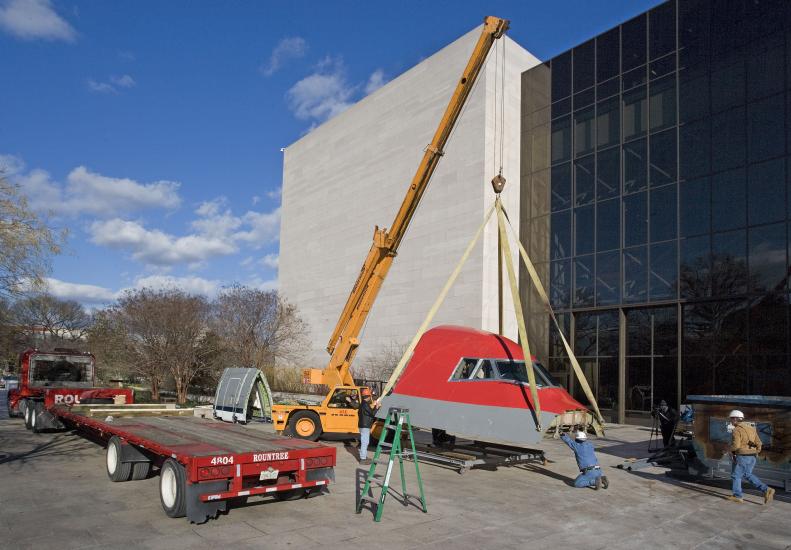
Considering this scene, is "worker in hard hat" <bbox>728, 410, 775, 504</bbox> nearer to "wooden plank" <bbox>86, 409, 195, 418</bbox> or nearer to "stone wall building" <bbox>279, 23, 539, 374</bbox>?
"wooden plank" <bbox>86, 409, 195, 418</bbox>

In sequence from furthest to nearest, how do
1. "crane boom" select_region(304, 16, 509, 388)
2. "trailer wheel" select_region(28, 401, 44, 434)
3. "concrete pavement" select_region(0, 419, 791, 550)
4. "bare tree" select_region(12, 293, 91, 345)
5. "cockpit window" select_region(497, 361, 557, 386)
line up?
"bare tree" select_region(12, 293, 91, 345) < "trailer wheel" select_region(28, 401, 44, 434) < "crane boom" select_region(304, 16, 509, 388) < "cockpit window" select_region(497, 361, 557, 386) < "concrete pavement" select_region(0, 419, 791, 550)

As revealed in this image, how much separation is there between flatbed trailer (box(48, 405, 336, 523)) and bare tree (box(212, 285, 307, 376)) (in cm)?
2353

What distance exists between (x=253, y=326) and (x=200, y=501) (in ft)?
96.8

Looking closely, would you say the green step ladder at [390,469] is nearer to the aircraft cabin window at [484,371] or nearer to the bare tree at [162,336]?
the aircraft cabin window at [484,371]

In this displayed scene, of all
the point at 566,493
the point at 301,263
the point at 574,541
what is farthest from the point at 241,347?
the point at 574,541

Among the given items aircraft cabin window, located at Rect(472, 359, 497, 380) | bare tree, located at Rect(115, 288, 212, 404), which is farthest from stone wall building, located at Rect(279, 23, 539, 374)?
aircraft cabin window, located at Rect(472, 359, 497, 380)

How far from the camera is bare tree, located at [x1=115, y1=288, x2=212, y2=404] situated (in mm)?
33281

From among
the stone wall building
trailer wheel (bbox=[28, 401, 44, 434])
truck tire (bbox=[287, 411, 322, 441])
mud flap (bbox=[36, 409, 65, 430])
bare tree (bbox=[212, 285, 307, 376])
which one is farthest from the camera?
bare tree (bbox=[212, 285, 307, 376])

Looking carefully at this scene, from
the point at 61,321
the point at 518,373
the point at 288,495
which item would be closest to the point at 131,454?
the point at 288,495

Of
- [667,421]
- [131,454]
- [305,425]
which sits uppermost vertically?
[667,421]

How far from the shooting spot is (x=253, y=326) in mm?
37625

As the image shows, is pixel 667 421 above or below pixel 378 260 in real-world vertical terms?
below

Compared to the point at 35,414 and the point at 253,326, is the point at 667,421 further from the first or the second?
the point at 253,326

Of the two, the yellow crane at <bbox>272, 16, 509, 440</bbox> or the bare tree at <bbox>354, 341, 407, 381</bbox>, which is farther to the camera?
the bare tree at <bbox>354, 341, 407, 381</bbox>
